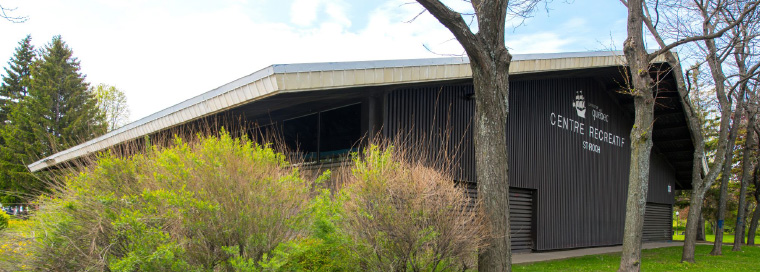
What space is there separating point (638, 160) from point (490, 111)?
3.93m

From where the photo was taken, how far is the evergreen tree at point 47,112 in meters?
31.6

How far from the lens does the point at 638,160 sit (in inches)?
369

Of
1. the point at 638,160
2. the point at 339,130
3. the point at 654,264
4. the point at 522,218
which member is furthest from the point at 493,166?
the point at 654,264

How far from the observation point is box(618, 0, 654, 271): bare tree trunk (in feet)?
30.1

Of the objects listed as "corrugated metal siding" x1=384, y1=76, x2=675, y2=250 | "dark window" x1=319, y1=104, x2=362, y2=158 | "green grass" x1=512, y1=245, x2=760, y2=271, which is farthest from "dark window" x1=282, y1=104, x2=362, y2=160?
"green grass" x1=512, y1=245, x2=760, y2=271

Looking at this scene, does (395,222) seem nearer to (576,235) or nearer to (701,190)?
(701,190)

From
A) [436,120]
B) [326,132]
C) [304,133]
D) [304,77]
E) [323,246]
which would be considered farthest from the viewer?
[304,133]

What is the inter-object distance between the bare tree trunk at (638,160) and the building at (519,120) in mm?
2077

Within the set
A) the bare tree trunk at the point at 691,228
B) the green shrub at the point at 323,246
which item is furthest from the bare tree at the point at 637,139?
the green shrub at the point at 323,246

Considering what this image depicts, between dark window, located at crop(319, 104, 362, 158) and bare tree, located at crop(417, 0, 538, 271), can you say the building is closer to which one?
dark window, located at crop(319, 104, 362, 158)

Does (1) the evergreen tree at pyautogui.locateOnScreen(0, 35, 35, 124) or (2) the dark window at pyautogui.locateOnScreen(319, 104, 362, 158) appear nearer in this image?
(2) the dark window at pyautogui.locateOnScreen(319, 104, 362, 158)

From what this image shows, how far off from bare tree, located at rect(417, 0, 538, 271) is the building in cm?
196

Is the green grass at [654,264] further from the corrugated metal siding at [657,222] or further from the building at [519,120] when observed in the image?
the corrugated metal siding at [657,222]

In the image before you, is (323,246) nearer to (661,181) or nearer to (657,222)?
(661,181)
